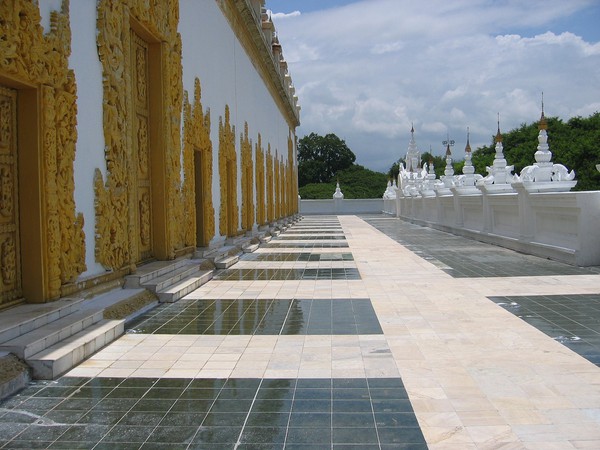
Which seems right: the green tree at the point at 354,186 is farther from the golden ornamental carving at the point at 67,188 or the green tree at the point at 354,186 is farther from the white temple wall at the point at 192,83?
the golden ornamental carving at the point at 67,188

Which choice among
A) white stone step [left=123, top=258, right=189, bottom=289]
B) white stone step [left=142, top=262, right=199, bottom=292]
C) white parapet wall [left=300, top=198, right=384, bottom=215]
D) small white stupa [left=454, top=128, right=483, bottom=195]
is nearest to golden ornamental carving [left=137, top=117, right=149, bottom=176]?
white stone step [left=123, top=258, right=189, bottom=289]

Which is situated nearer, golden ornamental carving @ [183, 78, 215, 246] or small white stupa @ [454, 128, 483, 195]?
golden ornamental carving @ [183, 78, 215, 246]

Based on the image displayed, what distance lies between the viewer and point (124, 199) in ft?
21.9

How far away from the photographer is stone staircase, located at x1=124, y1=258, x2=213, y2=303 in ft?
22.4

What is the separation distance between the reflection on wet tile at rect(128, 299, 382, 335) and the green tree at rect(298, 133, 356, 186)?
5789 cm

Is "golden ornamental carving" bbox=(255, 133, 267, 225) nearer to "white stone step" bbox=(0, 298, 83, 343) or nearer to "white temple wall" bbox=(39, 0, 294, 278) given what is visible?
"white temple wall" bbox=(39, 0, 294, 278)

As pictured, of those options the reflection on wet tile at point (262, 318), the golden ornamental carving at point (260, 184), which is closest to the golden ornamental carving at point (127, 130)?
the reflection on wet tile at point (262, 318)

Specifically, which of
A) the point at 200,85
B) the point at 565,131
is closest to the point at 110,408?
the point at 200,85

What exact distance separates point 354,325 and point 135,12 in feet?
15.3

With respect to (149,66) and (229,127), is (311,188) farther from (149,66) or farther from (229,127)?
(149,66)

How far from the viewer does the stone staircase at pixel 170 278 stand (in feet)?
22.4

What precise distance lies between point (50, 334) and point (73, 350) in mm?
203

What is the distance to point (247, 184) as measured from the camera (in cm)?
1627

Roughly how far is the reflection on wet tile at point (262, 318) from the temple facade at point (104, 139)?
0.73 metres
